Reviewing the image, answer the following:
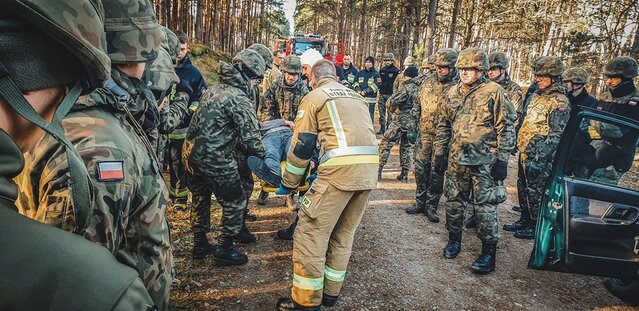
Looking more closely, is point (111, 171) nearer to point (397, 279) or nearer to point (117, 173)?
point (117, 173)

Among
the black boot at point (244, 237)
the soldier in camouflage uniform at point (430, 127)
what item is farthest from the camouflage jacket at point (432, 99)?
the black boot at point (244, 237)

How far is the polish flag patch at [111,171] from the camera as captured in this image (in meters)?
1.23

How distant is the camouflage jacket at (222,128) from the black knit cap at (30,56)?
297cm

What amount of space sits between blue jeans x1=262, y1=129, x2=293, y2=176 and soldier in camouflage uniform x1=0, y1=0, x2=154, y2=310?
3.26 m

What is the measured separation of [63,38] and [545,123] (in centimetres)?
623

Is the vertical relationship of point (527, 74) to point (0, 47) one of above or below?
above

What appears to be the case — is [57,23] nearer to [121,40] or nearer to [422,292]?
[121,40]

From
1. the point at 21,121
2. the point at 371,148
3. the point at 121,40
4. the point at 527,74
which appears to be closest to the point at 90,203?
the point at 21,121

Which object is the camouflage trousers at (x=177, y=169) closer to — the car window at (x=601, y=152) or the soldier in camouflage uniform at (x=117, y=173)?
the soldier in camouflage uniform at (x=117, y=173)

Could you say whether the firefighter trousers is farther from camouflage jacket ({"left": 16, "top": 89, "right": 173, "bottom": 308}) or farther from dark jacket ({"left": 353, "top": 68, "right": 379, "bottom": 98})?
dark jacket ({"left": 353, "top": 68, "right": 379, "bottom": 98})

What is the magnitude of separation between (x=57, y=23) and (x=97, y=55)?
114 millimetres

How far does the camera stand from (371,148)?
3.24 m

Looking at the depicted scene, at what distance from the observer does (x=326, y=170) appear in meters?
3.17

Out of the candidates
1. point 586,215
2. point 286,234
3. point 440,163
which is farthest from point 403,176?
point 586,215
